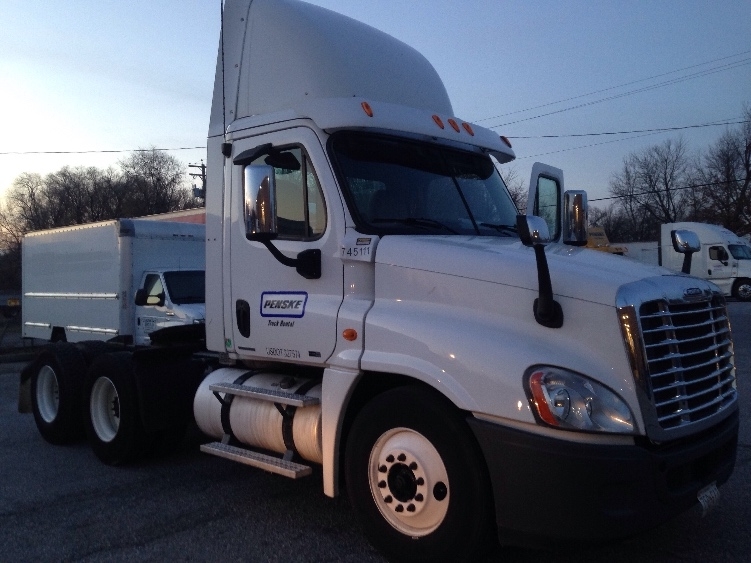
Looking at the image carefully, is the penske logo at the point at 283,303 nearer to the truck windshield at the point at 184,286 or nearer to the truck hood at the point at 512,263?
the truck hood at the point at 512,263

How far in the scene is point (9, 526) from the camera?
530 cm

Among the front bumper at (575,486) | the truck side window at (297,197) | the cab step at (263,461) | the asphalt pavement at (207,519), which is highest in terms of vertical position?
the truck side window at (297,197)

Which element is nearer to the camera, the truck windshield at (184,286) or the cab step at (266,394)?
the cab step at (266,394)

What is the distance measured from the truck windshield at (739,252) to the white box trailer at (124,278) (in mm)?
23320

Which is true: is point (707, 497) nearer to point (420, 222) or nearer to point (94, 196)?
point (420, 222)

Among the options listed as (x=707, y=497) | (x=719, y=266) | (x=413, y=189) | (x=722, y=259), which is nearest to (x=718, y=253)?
(x=722, y=259)

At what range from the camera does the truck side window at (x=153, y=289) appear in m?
13.5

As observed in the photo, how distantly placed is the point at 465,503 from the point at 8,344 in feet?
72.0

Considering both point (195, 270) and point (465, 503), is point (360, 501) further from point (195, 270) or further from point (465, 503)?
point (195, 270)

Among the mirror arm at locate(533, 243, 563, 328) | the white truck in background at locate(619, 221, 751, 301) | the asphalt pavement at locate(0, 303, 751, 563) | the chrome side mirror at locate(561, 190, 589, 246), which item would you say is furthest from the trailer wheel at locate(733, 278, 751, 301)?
the mirror arm at locate(533, 243, 563, 328)

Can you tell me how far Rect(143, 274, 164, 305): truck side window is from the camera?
44.1ft

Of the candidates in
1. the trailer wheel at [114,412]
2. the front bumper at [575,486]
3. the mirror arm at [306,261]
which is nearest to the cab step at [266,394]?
the mirror arm at [306,261]

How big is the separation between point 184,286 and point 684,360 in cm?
1121

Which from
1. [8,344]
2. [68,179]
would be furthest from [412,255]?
[68,179]
